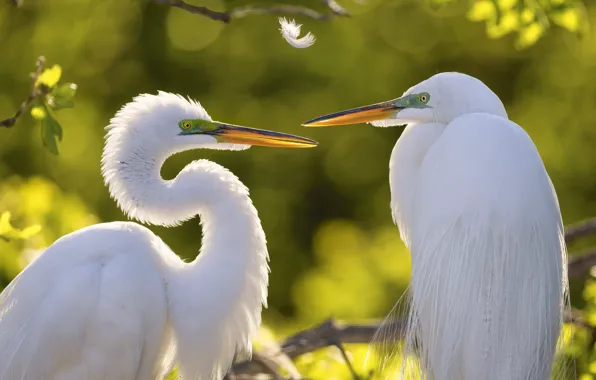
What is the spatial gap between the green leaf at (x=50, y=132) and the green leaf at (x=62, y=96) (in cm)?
4

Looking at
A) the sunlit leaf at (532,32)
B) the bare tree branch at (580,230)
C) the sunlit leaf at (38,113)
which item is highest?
the sunlit leaf at (532,32)

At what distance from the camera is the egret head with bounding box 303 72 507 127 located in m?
2.77

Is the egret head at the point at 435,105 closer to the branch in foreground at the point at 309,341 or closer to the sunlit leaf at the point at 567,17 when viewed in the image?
the sunlit leaf at the point at 567,17

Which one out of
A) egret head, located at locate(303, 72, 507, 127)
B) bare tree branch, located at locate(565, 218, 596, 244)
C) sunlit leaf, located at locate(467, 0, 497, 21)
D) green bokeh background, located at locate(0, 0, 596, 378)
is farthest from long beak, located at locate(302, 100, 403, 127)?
green bokeh background, located at locate(0, 0, 596, 378)

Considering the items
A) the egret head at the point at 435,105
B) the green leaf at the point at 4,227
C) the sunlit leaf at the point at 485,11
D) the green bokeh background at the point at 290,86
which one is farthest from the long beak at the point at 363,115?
the green bokeh background at the point at 290,86

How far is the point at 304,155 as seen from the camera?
8164mm

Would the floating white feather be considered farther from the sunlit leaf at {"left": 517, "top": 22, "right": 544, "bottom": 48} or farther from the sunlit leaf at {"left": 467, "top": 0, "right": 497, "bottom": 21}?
the sunlit leaf at {"left": 517, "top": 22, "right": 544, "bottom": 48}

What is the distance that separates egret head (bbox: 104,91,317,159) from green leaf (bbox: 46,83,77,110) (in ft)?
0.68

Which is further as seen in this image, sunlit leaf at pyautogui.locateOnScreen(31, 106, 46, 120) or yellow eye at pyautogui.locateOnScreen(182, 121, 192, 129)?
yellow eye at pyautogui.locateOnScreen(182, 121, 192, 129)

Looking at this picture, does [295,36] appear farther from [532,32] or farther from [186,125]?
[532,32]

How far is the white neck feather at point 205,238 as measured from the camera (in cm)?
275

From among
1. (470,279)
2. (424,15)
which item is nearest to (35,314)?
(470,279)

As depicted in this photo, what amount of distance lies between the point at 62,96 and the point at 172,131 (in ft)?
1.12

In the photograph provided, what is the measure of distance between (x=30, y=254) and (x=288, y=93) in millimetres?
5161
